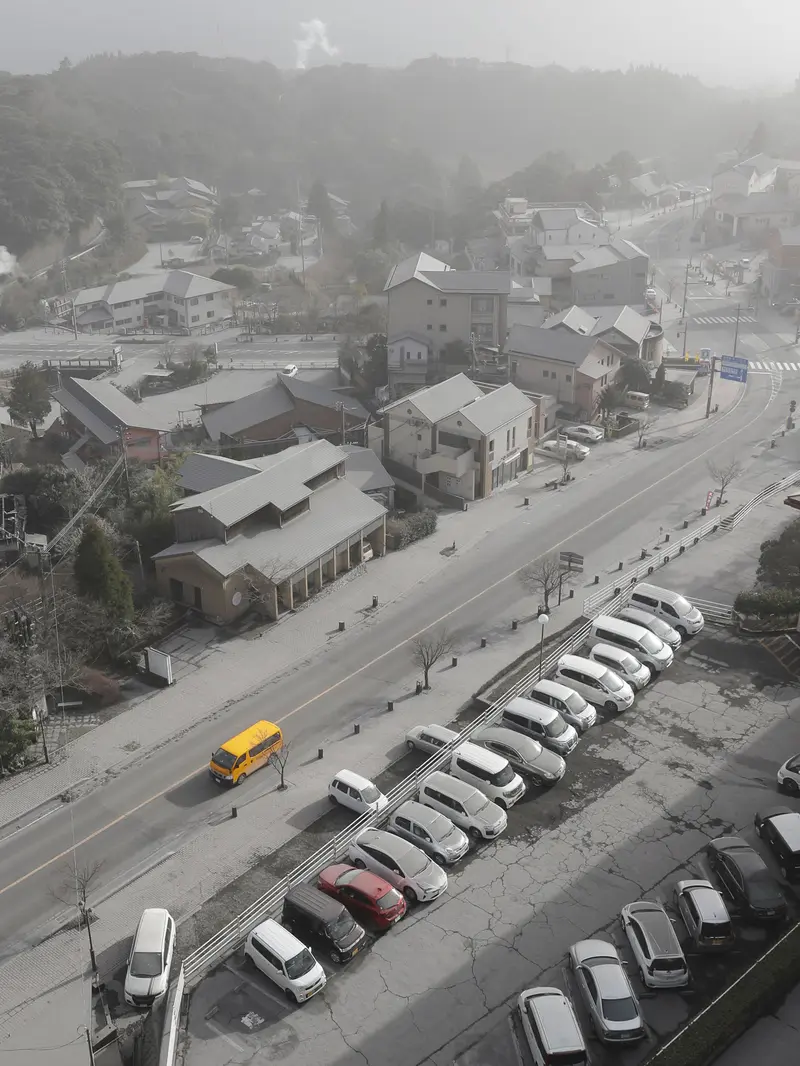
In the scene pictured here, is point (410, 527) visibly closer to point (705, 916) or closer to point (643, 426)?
point (643, 426)

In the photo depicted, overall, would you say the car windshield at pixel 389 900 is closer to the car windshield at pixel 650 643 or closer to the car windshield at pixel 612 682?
the car windshield at pixel 612 682

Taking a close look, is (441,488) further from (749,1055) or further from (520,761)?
(749,1055)

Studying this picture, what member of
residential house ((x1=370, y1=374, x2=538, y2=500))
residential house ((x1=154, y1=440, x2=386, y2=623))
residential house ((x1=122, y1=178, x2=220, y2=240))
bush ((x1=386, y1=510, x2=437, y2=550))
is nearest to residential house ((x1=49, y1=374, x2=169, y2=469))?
residential house ((x1=154, y1=440, x2=386, y2=623))

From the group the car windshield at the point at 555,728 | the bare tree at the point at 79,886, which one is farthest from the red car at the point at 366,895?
the car windshield at the point at 555,728

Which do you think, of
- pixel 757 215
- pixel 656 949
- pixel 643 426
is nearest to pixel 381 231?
pixel 757 215

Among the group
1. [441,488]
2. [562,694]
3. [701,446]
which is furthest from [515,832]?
[701,446]
